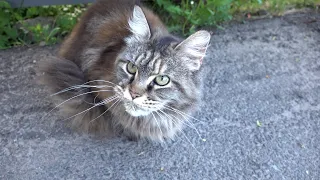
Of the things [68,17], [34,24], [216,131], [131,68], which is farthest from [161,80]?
[34,24]

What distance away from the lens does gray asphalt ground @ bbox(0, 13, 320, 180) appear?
81.4 inches

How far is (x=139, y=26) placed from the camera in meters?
1.79

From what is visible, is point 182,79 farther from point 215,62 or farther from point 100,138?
point 215,62

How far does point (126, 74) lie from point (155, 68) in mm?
167

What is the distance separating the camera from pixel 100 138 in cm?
219

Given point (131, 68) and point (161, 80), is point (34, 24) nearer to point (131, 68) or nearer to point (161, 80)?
point (131, 68)

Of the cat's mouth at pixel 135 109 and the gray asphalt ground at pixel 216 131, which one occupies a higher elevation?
the cat's mouth at pixel 135 109

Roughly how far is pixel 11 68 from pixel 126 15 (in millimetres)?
1049

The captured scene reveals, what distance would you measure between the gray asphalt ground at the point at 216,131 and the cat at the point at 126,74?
0.14 metres

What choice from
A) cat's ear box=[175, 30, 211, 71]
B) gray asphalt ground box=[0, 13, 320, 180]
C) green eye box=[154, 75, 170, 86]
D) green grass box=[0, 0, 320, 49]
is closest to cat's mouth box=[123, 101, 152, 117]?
green eye box=[154, 75, 170, 86]

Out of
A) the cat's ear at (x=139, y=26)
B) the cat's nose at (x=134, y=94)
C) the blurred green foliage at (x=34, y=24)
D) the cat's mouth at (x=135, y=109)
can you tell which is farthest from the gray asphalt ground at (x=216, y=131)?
the cat's ear at (x=139, y=26)

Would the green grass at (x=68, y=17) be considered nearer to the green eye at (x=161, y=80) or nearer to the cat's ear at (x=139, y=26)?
the cat's ear at (x=139, y=26)

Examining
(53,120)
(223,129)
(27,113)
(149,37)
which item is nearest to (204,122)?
(223,129)

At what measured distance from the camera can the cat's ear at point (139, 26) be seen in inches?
68.6
